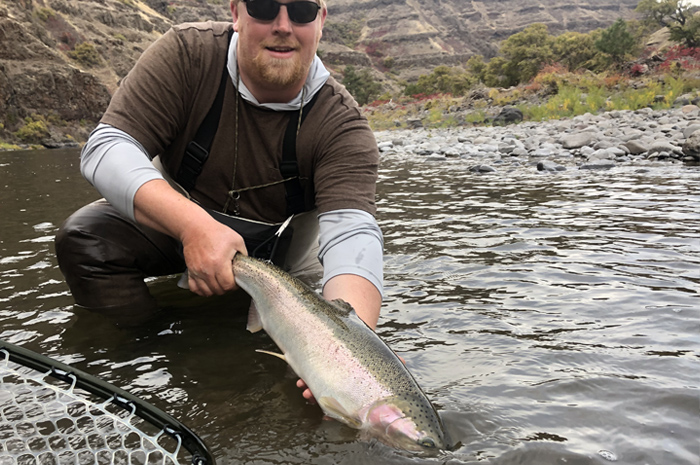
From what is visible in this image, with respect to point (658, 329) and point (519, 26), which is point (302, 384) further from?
point (519, 26)

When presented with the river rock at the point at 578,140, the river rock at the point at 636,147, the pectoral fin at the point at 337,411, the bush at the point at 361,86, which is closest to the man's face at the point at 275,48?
the pectoral fin at the point at 337,411

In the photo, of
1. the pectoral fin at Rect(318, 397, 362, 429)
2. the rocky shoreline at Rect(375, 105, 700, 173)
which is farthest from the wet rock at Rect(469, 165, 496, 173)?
the pectoral fin at Rect(318, 397, 362, 429)

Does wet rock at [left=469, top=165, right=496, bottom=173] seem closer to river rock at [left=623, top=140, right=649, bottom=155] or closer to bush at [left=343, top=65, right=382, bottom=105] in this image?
river rock at [left=623, top=140, right=649, bottom=155]

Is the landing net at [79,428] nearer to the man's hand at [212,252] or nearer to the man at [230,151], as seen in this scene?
the man's hand at [212,252]

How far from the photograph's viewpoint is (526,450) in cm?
181

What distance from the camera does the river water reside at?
1893 mm

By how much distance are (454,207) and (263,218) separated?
4147 mm

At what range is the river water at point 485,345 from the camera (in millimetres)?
1893

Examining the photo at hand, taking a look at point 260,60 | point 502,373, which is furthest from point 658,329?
point 260,60

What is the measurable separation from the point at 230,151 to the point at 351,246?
0.98m

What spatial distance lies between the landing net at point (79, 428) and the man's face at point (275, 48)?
176 cm

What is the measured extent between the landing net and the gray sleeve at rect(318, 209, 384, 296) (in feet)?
3.35

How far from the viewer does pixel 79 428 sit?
6.48ft

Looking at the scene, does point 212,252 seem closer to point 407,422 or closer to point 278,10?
point 407,422
